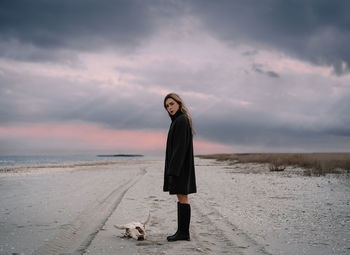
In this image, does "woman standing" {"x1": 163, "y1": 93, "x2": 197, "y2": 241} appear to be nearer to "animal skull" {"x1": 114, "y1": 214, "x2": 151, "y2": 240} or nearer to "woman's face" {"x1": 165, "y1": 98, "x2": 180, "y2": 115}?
"woman's face" {"x1": 165, "y1": 98, "x2": 180, "y2": 115}

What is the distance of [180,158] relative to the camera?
4457 mm

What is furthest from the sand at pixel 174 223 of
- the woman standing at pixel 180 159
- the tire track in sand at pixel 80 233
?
the woman standing at pixel 180 159

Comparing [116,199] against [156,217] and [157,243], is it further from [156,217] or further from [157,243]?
[157,243]

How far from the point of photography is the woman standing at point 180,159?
14.7 feet

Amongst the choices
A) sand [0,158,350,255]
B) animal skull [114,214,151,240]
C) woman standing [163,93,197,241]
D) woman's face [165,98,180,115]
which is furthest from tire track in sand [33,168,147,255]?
woman's face [165,98,180,115]

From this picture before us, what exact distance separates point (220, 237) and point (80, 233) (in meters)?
2.46

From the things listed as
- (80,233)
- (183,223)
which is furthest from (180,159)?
(80,233)

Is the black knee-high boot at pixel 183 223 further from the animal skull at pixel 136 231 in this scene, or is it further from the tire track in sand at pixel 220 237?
the animal skull at pixel 136 231

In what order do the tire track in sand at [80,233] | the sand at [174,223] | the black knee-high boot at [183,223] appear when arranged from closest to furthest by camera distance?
1. the tire track in sand at [80,233]
2. the sand at [174,223]
3. the black knee-high boot at [183,223]

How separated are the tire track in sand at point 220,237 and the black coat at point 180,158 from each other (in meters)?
0.89

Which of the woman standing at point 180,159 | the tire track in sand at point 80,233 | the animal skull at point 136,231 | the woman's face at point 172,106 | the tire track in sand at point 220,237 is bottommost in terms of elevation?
the tire track in sand at point 80,233

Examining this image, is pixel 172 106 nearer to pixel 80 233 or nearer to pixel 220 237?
pixel 220 237

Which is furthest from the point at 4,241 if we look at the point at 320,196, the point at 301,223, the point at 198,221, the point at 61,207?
the point at 320,196

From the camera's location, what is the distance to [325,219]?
6367 mm
